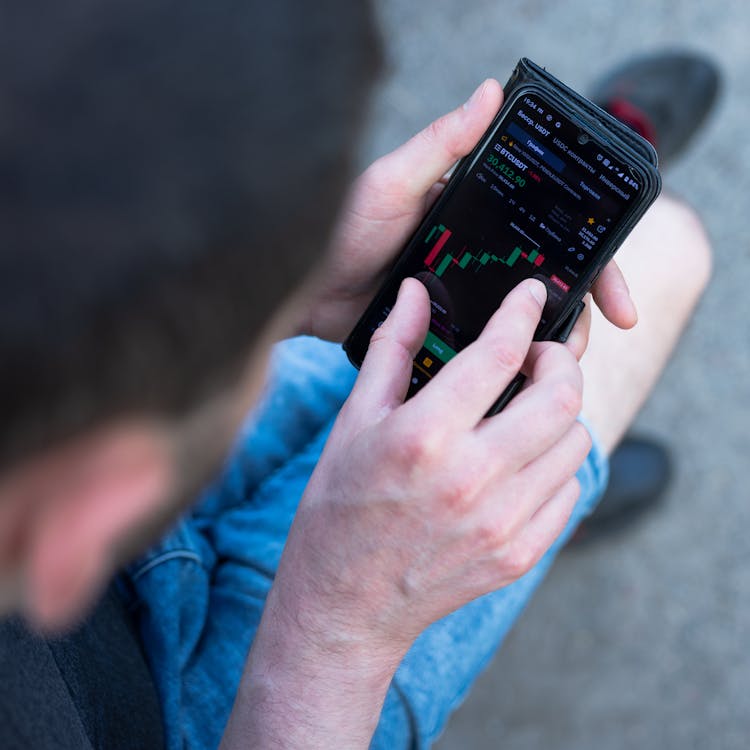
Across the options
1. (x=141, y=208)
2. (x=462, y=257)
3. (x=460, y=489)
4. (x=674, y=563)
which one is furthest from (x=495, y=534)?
(x=674, y=563)

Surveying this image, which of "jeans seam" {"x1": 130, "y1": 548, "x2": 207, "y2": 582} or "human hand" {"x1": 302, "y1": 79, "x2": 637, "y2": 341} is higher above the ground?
"human hand" {"x1": 302, "y1": 79, "x2": 637, "y2": 341}

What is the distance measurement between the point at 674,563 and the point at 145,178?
1.39 metres

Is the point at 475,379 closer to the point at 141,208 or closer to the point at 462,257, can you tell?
the point at 462,257

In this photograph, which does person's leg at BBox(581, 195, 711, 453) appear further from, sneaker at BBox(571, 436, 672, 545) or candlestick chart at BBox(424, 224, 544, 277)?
sneaker at BBox(571, 436, 672, 545)

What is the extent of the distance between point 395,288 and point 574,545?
81 cm

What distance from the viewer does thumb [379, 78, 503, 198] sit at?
84 centimetres

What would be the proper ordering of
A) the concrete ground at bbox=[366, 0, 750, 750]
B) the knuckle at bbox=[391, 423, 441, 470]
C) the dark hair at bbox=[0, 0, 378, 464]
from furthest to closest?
the concrete ground at bbox=[366, 0, 750, 750]
the knuckle at bbox=[391, 423, 441, 470]
the dark hair at bbox=[0, 0, 378, 464]

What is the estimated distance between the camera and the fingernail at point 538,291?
2.54 ft

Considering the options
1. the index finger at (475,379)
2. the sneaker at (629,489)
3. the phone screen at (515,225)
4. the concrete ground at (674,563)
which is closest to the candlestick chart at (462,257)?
the phone screen at (515,225)

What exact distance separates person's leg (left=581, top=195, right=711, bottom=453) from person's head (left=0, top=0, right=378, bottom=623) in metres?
0.69

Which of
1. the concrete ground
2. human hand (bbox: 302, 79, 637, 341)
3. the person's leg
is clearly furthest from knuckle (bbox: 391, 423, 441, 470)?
the concrete ground

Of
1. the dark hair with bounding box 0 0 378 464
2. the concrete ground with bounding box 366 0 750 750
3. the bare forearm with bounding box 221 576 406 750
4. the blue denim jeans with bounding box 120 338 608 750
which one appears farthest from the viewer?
the concrete ground with bounding box 366 0 750 750

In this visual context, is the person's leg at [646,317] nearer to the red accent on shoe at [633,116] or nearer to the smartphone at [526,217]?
the smartphone at [526,217]

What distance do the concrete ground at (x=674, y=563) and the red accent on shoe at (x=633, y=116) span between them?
14 centimetres
